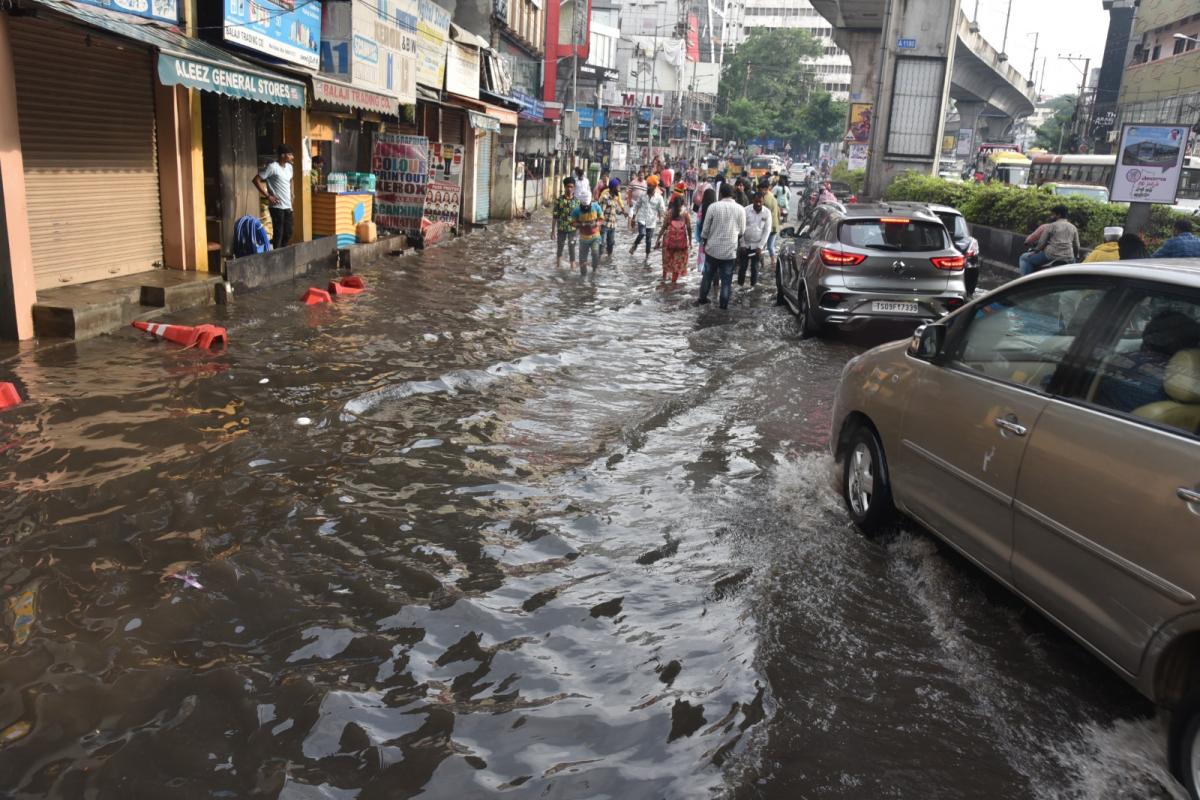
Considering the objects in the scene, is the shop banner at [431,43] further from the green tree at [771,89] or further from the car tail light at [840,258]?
the green tree at [771,89]

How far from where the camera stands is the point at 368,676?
384cm

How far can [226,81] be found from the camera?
10.7 meters

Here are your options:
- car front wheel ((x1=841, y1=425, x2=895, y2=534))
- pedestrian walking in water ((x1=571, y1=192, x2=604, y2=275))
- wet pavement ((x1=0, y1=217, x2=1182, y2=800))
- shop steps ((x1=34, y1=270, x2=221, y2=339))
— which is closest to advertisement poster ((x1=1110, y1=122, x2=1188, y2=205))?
wet pavement ((x1=0, y1=217, x2=1182, y2=800))

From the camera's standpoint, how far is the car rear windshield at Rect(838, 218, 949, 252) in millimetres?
11188

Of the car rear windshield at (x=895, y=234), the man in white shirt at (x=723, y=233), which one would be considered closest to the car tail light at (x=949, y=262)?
the car rear windshield at (x=895, y=234)

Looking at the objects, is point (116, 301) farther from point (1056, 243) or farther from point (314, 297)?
point (1056, 243)

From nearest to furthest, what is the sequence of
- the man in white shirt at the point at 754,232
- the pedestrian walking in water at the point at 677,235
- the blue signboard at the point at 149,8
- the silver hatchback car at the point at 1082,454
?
the silver hatchback car at the point at 1082,454 < the blue signboard at the point at 149,8 < the pedestrian walking in water at the point at 677,235 < the man in white shirt at the point at 754,232

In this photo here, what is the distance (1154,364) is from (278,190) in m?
13.5

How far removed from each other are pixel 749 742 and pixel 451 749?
1092 mm

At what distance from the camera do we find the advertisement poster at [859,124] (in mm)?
40344

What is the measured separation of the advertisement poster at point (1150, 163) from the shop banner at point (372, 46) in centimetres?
1258

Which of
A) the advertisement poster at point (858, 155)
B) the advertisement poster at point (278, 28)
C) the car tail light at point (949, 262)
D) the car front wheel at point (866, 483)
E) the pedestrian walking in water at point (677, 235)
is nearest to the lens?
the car front wheel at point (866, 483)

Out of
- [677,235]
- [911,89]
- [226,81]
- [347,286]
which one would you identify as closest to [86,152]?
[226,81]

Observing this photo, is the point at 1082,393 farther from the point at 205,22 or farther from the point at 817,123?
the point at 817,123
